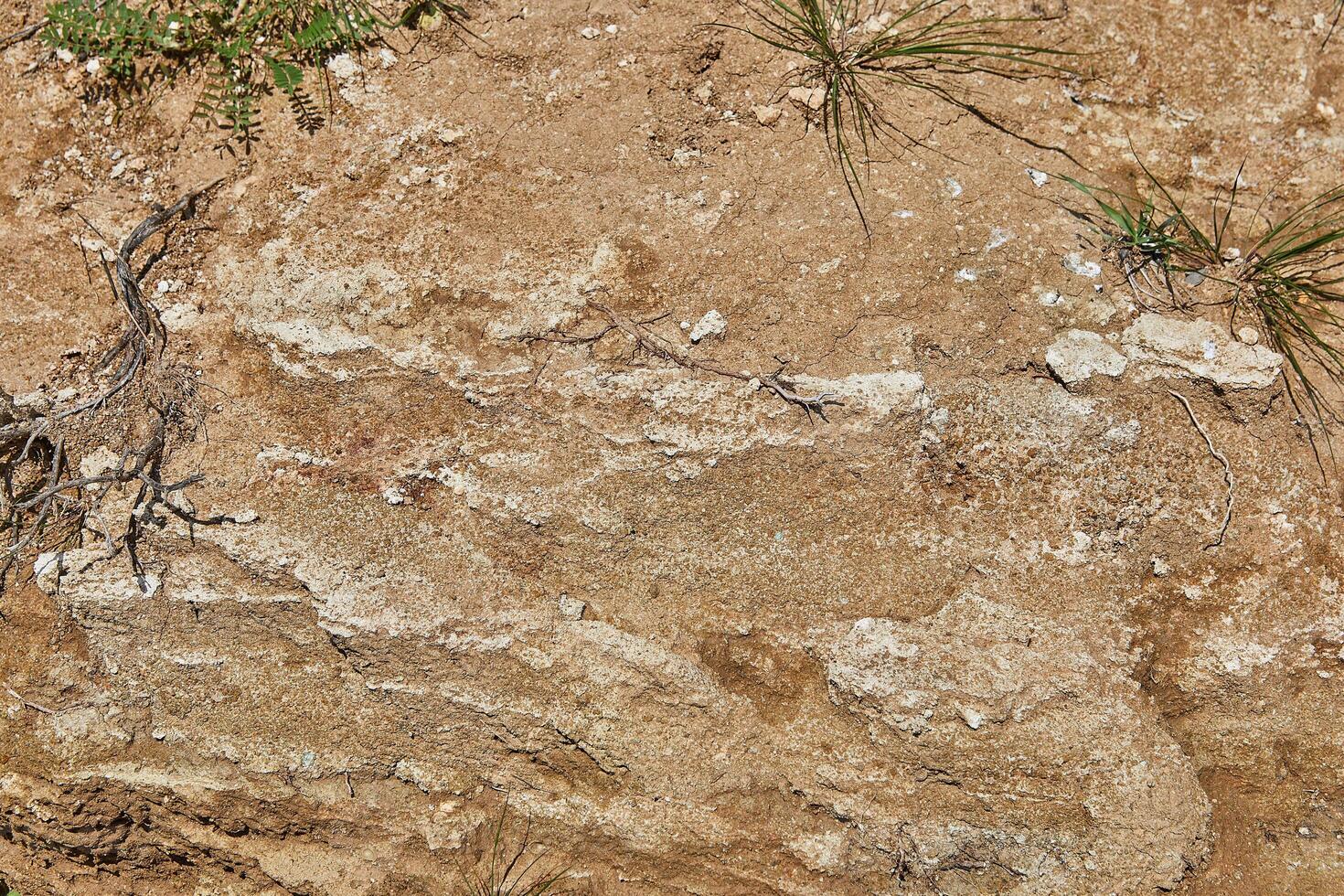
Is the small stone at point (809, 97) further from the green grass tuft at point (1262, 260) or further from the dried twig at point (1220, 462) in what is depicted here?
the dried twig at point (1220, 462)

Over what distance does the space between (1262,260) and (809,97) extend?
55.8 inches

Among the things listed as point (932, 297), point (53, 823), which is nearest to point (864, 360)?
point (932, 297)

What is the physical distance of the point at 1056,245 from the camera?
2.48m

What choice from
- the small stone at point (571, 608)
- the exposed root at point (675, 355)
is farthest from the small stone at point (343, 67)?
the small stone at point (571, 608)

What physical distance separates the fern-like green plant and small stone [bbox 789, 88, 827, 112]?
1082mm

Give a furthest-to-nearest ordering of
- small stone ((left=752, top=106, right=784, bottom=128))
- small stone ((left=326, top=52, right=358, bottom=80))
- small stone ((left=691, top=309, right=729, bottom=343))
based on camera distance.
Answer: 1. small stone ((left=326, top=52, right=358, bottom=80))
2. small stone ((left=752, top=106, right=784, bottom=128))
3. small stone ((left=691, top=309, right=729, bottom=343))

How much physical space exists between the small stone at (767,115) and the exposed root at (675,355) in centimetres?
68

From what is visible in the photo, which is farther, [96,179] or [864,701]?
[96,179]

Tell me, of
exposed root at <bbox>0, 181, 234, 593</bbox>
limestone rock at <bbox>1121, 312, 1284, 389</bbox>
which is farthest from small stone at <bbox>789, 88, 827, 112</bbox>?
exposed root at <bbox>0, 181, 234, 593</bbox>

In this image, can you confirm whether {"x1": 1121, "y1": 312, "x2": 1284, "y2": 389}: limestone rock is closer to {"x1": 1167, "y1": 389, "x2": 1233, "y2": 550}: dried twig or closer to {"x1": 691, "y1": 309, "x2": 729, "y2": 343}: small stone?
{"x1": 1167, "y1": 389, "x2": 1233, "y2": 550}: dried twig

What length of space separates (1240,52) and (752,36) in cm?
153

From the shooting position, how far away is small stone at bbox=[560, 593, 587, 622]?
2.33m

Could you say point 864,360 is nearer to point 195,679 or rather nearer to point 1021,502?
point 1021,502

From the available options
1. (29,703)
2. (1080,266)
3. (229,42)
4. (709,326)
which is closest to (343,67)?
(229,42)
